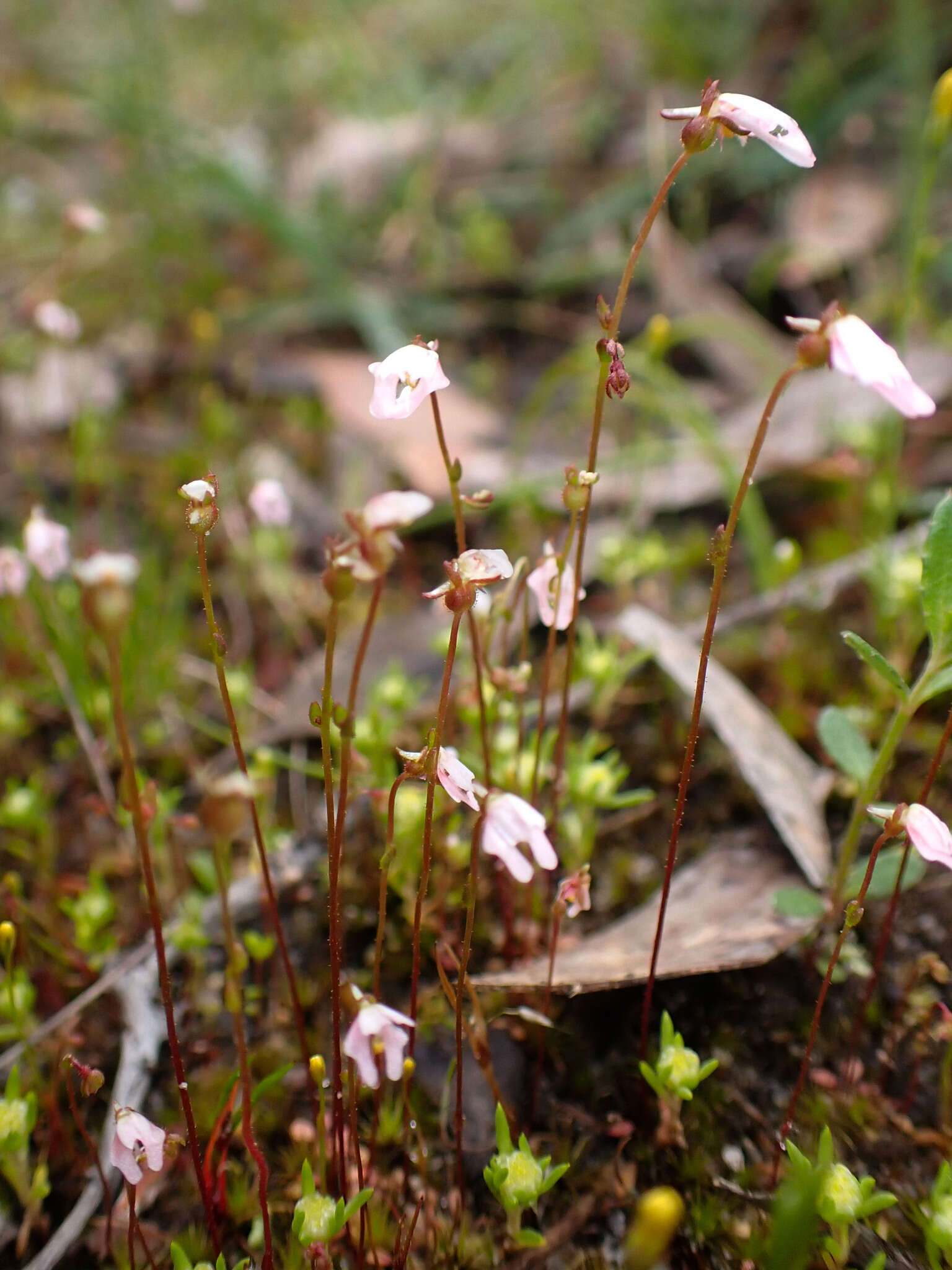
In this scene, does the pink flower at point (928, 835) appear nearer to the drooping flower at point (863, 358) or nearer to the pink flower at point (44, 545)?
the drooping flower at point (863, 358)

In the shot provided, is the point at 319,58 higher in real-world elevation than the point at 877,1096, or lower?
higher

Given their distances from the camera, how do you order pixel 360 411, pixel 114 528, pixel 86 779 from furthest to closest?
pixel 360 411
pixel 114 528
pixel 86 779

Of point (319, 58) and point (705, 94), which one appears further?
point (319, 58)

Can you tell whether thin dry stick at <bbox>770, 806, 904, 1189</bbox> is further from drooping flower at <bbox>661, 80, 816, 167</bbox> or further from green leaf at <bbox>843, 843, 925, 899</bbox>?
drooping flower at <bbox>661, 80, 816, 167</bbox>

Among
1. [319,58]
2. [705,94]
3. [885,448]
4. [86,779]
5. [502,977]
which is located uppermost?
[705,94]

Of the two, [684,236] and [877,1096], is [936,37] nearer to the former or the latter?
[684,236]

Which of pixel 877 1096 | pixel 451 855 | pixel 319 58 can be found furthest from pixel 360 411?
pixel 319 58

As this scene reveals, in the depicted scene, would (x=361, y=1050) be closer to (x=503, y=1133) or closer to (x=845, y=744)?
(x=503, y=1133)
